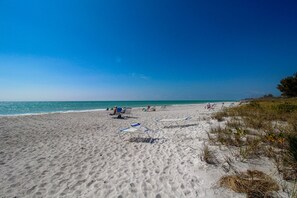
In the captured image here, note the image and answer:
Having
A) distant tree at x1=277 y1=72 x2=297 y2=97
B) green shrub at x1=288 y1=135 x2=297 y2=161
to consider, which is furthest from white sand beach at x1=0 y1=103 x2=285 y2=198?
distant tree at x1=277 y1=72 x2=297 y2=97

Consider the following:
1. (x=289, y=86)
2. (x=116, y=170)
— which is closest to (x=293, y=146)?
(x=116, y=170)

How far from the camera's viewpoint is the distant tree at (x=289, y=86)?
124 feet

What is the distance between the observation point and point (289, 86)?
127ft

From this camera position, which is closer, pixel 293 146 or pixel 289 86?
pixel 293 146

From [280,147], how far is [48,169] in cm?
608

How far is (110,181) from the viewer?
3.54m

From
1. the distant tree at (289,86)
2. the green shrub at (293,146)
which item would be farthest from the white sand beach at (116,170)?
the distant tree at (289,86)

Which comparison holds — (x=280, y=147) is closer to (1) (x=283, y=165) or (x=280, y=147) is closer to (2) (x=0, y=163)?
(1) (x=283, y=165)

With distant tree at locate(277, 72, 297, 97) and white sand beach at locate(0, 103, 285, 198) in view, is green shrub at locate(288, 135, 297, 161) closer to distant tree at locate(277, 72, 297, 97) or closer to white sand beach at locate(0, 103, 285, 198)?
white sand beach at locate(0, 103, 285, 198)

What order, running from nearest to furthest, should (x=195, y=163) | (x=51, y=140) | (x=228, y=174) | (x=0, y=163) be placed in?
(x=228, y=174) → (x=195, y=163) → (x=0, y=163) → (x=51, y=140)

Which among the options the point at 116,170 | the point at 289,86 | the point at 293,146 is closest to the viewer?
the point at 293,146

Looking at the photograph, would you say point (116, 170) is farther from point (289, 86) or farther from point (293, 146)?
point (289, 86)

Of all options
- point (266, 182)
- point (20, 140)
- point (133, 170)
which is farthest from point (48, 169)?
point (266, 182)

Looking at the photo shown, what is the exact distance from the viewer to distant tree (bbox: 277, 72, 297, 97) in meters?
37.7
